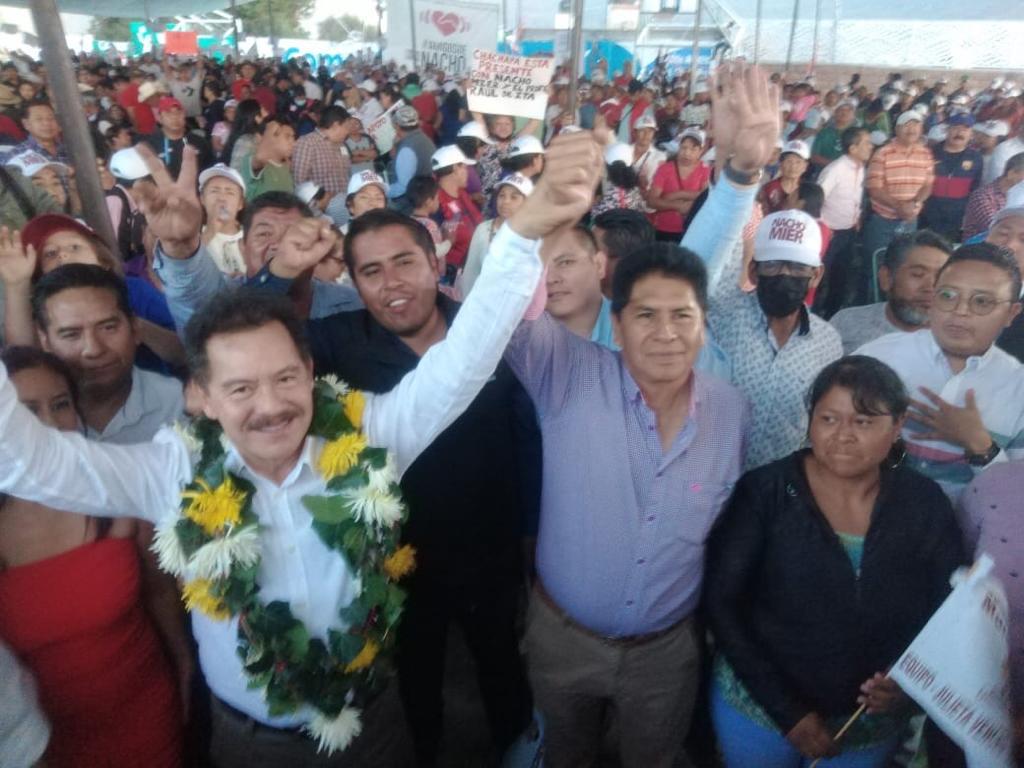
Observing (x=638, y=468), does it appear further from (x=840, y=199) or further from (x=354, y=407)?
(x=840, y=199)

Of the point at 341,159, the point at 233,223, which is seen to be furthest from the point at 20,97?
the point at 233,223

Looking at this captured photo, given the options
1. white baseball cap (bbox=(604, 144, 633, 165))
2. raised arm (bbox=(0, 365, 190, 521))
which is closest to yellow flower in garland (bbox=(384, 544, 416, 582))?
raised arm (bbox=(0, 365, 190, 521))

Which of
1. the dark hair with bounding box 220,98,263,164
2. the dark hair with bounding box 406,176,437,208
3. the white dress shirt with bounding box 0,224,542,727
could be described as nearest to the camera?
the white dress shirt with bounding box 0,224,542,727

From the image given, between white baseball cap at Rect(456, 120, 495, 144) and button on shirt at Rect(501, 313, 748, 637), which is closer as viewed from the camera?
button on shirt at Rect(501, 313, 748, 637)

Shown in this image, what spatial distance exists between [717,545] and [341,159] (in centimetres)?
585

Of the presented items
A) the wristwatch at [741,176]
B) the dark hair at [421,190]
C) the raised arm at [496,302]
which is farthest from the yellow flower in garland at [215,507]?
the dark hair at [421,190]

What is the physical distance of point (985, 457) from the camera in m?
2.21

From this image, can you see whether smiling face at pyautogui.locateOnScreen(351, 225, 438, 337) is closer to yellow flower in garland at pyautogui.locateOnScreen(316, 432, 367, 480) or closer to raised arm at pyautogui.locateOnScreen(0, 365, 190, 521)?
yellow flower in garland at pyautogui.locateOnScreen(316, 432, 367, 480)

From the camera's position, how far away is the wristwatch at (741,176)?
219 cm

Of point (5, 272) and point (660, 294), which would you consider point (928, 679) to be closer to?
point (660, 294)

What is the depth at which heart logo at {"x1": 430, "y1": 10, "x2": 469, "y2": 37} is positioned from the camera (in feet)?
37.9

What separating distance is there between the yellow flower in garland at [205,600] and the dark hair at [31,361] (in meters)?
0.68

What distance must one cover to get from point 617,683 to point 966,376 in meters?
1.57

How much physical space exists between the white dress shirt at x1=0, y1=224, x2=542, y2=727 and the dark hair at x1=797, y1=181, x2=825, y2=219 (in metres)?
4.49
